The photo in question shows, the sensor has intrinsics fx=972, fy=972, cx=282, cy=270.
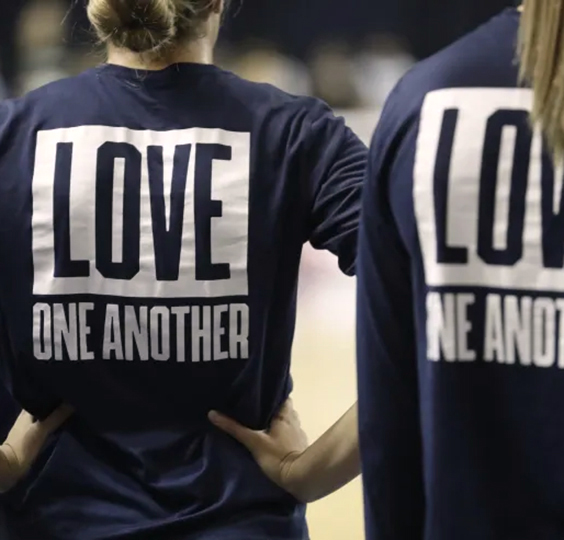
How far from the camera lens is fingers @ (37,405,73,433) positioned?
106 cm

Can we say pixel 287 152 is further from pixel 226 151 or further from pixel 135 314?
pixel 135 314

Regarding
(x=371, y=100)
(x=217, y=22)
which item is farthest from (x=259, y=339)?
(x=371, y=100)

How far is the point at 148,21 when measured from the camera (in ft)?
3.28

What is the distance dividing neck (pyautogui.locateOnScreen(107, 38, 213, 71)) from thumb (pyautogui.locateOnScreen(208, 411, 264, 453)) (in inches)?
14.8

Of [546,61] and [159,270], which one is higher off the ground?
[546,61]

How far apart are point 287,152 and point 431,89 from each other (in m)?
0.35

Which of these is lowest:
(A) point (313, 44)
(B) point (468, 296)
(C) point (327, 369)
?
(C) point (327, 369)

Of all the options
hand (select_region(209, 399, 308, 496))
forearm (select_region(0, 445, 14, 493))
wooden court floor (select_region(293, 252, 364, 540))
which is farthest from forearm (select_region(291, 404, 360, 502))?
wooden court floor (select_region(293, 252, 364, 540))

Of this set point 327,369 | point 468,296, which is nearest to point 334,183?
point 468,296

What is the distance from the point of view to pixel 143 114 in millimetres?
1014

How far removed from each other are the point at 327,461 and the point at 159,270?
0.94ft

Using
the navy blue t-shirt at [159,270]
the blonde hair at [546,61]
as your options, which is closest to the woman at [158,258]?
the navy blue t-shirt at [159,270]

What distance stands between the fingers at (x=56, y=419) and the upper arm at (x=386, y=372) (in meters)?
0.39

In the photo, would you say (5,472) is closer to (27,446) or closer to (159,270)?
(27,446)
